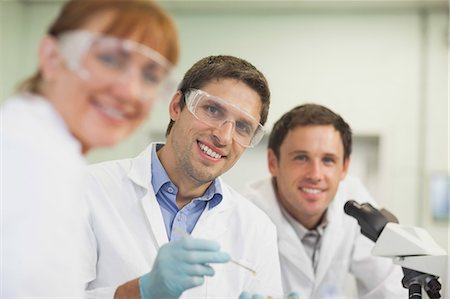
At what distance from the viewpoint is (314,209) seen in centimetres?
164

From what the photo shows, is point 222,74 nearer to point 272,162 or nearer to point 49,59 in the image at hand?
point 49,59

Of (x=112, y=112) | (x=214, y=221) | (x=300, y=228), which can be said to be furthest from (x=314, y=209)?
(x=112, y=112)

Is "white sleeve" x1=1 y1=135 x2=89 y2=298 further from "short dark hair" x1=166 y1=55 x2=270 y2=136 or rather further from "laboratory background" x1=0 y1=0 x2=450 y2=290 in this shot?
"laboratory background" x1=0 y1=0 x2=450 y2=290

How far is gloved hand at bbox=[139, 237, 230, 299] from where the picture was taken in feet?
3.26

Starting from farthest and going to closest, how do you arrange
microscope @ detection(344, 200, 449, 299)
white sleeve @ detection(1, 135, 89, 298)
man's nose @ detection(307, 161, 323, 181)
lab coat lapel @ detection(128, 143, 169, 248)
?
man's nose @ detection(307, 161, 323, 181) → microscope @ detection(344, 200, 449, 299) → lab coat lapel @ detection(128, 143, 169, 248) → white sleeve @ detection(1, 135, 89, 298)

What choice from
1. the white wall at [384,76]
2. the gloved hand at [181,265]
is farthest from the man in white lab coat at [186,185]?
the white wall at [384,76]

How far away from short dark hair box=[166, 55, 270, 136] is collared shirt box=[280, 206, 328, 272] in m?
0.55

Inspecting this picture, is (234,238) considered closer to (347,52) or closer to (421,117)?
(347,52)

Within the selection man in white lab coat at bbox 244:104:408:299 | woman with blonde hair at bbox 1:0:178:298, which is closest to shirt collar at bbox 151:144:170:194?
woman with blonde hair at bbox 1:0:178:298

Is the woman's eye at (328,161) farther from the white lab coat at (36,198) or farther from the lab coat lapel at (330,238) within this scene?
the white lab coat at (36,198)

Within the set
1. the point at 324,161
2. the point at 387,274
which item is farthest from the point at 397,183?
the point at 324,161

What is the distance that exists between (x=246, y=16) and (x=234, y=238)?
58.1 inches

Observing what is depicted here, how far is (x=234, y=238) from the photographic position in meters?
1.25

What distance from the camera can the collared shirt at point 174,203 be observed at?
45.9 inches
